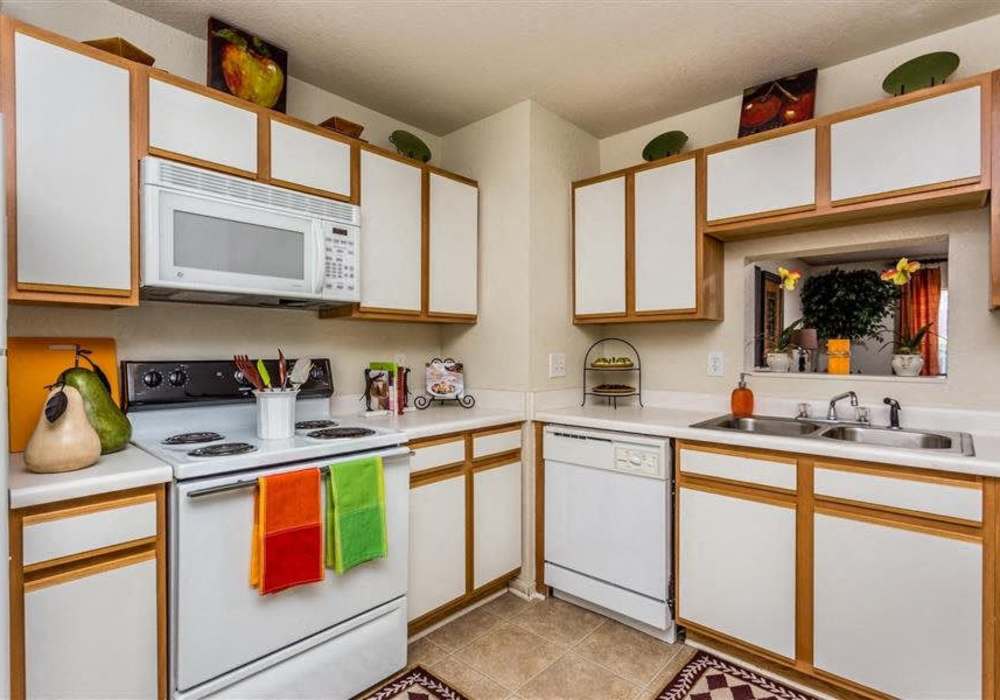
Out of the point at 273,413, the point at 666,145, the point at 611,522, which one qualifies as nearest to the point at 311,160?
the point at 273,413

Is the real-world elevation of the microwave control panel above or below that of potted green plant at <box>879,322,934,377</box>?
above

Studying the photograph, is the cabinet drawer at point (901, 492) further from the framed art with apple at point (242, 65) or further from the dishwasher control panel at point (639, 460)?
the framed art with apple at point (242, 65)

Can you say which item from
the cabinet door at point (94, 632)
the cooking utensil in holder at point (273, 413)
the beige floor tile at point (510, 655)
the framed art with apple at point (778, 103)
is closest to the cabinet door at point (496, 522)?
the beige floor tile at point (510, 655)

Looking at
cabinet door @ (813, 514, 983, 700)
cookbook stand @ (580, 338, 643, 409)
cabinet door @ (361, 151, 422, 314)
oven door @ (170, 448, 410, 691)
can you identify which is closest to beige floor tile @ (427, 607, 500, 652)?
oven door @ (170, 448, 410, 691)

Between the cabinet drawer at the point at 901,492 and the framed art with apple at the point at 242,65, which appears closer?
the cabinet drawer at the point at 901,492

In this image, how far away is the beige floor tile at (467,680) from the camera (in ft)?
6.17

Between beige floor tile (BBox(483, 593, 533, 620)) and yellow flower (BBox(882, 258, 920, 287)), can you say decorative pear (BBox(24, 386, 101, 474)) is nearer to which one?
beige floor tile (BBox(483, 593, 533, 620))

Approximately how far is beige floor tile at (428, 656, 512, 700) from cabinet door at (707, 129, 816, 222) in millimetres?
2119

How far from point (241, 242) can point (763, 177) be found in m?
2.10

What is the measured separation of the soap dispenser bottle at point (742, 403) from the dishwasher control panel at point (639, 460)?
0.55m

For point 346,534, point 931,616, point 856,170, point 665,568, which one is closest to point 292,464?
point 346,534

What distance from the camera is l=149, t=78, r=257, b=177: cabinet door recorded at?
1734 millimetres

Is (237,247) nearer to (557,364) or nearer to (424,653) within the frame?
(557,364)

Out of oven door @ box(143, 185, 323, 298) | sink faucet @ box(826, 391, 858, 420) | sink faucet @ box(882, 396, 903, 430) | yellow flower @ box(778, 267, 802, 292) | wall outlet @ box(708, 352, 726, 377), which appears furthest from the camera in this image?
wall outlet @ box(708, 352, 726, 377)
